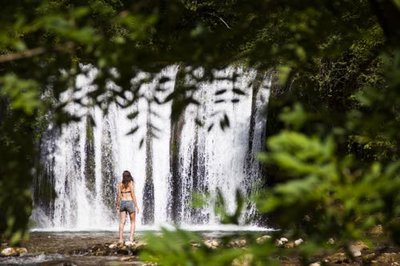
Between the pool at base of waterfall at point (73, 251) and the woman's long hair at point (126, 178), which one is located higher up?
the woman's long hair at point (126, 178)

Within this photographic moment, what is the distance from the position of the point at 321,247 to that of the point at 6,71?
4.41ft

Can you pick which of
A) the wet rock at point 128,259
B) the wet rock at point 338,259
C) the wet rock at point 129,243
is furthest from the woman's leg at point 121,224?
the wet rock at point 338,259

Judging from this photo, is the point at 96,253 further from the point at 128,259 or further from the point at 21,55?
the point at 21,55

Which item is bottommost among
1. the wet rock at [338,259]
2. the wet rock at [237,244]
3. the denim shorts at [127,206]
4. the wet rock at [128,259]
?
the wet rock at [338,259]

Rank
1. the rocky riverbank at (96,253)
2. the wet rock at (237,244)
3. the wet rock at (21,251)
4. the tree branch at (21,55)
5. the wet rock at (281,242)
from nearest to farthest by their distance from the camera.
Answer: the tree branch at (21,55) < the wet rock at (237,244) < the wet rock at (281,242) < the rocky riverbank at (96,253) < the wet rock at (21,251)

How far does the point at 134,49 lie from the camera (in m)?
2.29

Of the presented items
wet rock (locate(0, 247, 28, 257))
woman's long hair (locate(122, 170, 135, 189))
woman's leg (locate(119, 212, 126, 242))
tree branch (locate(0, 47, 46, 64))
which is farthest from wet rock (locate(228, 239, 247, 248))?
wet rock (locate(0, 247, 28, 257))

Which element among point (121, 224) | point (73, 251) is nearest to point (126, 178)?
point (121, 224)

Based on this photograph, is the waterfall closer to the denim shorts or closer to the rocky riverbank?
the rocky riverbank

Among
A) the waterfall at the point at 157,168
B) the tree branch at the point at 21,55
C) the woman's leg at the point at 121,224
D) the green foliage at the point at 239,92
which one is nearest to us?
the green foliage at the point at 239,92

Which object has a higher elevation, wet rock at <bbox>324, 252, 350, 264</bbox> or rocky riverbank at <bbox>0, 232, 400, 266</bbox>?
rocky riverbank at <bbox>0, 232, 400, 266</bbox>

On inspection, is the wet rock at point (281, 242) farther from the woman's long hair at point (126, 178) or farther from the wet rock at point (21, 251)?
the wet rock at point (21, 251)

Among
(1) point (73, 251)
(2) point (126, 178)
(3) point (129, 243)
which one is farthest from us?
(3) point (129, 243)

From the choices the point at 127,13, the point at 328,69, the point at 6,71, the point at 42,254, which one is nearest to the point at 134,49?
the point at 127,13
